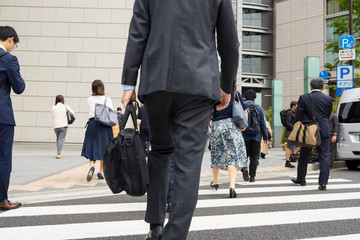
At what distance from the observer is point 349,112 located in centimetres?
964

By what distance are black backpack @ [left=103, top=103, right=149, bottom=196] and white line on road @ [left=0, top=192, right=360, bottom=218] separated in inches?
67.8

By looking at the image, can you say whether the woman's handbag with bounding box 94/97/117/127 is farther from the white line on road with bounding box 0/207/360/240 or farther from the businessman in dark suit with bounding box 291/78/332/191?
the businessman in dark suit with bounding box 291/78/332/191

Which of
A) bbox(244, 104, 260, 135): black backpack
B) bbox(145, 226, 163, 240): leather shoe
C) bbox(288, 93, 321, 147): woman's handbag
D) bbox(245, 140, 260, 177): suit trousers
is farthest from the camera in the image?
bbox(245, 140, 260, 177): suit trousers

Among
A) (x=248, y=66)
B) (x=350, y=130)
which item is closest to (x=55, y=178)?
(x=350, y=130)

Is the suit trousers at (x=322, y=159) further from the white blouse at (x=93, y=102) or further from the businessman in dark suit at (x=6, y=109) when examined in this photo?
the businessman in dark suit at (x=6, y=109)

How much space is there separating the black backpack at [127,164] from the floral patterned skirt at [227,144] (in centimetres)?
283

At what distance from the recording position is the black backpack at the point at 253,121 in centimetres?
662

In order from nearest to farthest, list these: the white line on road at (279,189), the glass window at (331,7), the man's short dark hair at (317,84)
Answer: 1. the white line on road at (279,189)
2. the man's short dark hair at (317,84)
3. the glass window at (331,7)

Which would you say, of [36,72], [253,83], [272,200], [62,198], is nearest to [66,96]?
[36,72]

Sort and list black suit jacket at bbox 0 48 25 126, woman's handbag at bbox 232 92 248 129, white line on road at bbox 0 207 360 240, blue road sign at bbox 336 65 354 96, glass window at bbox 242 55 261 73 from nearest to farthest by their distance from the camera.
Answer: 1. white line on road at bbox 0 207 360 240
2. black suit jacket at bbox 0 48 25 126
3. woman's handbag at bbox 232 92 248 129
4. blue road sign at bbox 336 65 354 96
5. glass window at bbox 242 55 261 73

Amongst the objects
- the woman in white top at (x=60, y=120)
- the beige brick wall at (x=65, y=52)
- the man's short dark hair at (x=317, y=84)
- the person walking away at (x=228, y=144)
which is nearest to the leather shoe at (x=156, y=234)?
the person walking away at (x=228, y=144)

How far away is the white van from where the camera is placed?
9281 millimetres

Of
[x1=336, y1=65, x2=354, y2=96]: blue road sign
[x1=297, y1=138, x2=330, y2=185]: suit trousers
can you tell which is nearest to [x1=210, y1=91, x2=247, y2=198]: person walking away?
[x1=297, y1=138, x2=330, y2=185]: suit trousers

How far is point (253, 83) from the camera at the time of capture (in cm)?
4572
